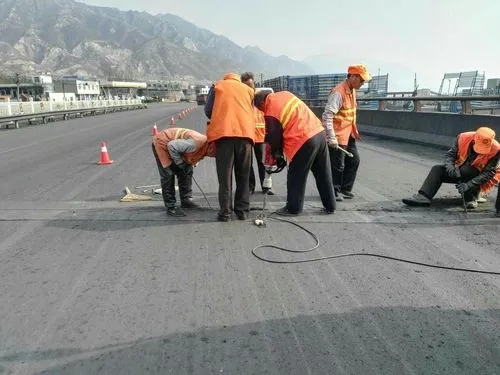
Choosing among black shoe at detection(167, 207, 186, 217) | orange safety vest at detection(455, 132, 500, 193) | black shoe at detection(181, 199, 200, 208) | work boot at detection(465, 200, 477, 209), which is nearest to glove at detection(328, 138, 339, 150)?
orange safety vest at detection(455, 132, 500, 193)

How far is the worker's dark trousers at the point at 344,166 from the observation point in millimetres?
7062

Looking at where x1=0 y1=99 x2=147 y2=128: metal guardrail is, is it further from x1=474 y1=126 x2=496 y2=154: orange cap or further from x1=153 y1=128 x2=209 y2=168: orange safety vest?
x1=474 y1=126 x2=496 y2=154: orange cap

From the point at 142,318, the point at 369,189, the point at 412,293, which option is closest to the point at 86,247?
the point at 142,318

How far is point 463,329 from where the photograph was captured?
330cm

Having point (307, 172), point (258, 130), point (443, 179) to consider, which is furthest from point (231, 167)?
point (443, 179)

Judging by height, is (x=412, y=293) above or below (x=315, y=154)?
below

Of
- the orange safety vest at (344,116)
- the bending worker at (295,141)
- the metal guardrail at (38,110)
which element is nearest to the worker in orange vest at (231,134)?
the bending worker at (295,141)

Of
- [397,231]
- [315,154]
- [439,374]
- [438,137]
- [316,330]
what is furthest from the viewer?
[438,137]

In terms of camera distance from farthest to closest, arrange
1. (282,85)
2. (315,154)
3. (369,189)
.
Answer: (282,85) < (369,189) < (315,154)

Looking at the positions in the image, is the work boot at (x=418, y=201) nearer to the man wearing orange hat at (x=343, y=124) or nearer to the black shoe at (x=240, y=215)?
the man wearing orange hat at (x=343, y=124)

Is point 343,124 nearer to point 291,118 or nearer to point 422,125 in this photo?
point 291,118

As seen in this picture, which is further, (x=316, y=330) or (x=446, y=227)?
(x=446, y=227)

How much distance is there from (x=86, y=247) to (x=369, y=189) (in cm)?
471

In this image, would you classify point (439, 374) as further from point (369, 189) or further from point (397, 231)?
point (369, 189)
